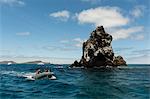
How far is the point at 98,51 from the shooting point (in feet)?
399

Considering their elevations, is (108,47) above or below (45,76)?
above

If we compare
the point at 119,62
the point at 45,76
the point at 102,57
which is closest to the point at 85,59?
the point at 102,57

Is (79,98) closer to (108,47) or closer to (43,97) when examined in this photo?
(43,97)

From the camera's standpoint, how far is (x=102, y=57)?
124875 mm

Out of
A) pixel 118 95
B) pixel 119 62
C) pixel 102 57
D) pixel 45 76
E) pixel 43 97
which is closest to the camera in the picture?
pixel 43 97

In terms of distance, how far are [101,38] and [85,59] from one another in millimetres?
12170

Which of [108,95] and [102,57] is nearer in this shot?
[108,95]

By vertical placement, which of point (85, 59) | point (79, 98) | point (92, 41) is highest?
point (92, 41)

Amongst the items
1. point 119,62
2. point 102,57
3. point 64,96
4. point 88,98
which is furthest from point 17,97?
point 119,62

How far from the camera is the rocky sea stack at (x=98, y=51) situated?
123 metres

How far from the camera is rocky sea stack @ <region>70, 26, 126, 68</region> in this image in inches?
4836

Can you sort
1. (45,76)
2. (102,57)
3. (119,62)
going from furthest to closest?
(119,62) → (102,57) → (45,76)

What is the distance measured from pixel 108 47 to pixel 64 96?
9453cm

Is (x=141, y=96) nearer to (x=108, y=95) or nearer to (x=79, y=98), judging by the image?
(x=108, y=95)
